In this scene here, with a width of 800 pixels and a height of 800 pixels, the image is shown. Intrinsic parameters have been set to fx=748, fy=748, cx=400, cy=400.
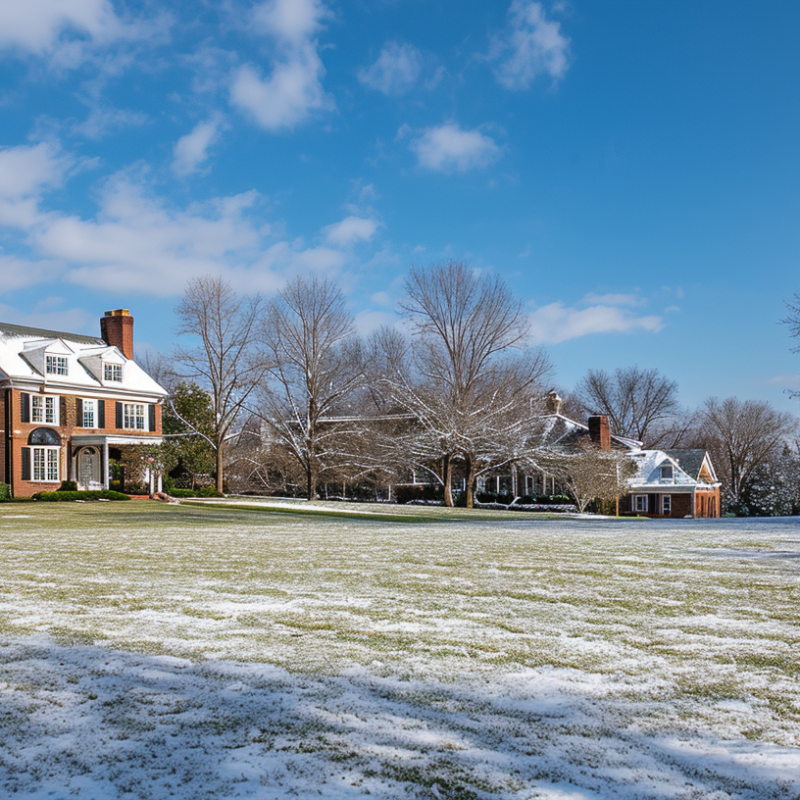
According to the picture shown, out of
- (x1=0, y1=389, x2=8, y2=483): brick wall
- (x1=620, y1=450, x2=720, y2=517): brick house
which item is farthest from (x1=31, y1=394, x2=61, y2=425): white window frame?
(x1=620, y1=450, x2=720, y2=517): brick house

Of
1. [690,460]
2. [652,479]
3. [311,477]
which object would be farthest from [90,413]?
[690,460]

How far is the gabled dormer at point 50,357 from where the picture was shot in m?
34.6

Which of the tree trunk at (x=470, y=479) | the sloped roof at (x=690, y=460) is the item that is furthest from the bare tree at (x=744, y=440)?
the tree trunk at (x=470, y=479)

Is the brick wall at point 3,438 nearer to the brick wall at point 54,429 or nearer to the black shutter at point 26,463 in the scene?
the brick wall at point 54,429

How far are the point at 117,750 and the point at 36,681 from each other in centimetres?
122

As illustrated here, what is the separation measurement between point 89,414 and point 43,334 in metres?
5.48

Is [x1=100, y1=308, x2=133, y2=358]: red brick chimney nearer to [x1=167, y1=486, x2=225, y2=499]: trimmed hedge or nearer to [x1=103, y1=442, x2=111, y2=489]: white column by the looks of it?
[x1=103, y1=442, x2=111, y2=489]: white column

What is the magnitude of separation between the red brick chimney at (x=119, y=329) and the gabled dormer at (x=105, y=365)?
10.1 feet

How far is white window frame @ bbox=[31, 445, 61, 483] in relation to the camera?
33531 mm

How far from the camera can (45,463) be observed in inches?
1335

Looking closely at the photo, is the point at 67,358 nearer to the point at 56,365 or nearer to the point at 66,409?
the point at 56,365

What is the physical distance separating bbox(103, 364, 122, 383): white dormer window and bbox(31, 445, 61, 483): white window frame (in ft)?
15.0

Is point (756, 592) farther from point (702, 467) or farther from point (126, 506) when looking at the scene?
point (702, 467)

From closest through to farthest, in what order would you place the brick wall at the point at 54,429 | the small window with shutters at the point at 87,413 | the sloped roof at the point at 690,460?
the brick wall at the point at 54,429 < the small window with shutters at the point at 87,413 < the sloped roof at the point at 690,460
